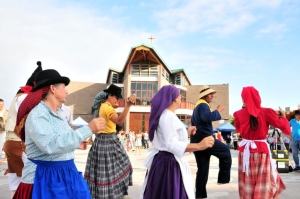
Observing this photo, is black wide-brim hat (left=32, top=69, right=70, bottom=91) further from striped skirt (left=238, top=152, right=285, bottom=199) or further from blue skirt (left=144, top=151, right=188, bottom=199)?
striped skirt (left=238, top=152, right=285, bottom=199)

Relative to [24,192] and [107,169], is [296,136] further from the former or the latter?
[24,192]

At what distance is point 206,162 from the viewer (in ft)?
15.7

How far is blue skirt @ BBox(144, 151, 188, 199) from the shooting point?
298 cm

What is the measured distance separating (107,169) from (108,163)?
0.09 m

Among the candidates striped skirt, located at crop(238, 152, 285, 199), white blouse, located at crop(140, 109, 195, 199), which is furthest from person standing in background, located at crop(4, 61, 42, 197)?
striped skirt, located at crop(238, 152, 285, 199)

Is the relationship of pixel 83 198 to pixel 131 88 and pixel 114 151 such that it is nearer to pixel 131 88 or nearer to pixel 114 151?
pixel 114 151

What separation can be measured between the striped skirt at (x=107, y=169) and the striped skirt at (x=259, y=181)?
187cm

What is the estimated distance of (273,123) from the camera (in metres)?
4.05

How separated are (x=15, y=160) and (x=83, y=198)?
2.02 metres

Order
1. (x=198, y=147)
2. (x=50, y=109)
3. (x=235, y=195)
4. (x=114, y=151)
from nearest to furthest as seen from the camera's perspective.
Answer: (x=50, y=109) < (x=198, y=147) < (x=114, y=151) < (x=235, y=195)

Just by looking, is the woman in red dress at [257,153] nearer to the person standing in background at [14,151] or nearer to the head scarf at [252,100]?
the head scarf at [252,100]

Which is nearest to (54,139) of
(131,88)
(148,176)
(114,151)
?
(148,176)

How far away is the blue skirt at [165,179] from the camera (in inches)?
117

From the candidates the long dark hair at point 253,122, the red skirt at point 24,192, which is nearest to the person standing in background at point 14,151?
the red skirt at point 24,192
